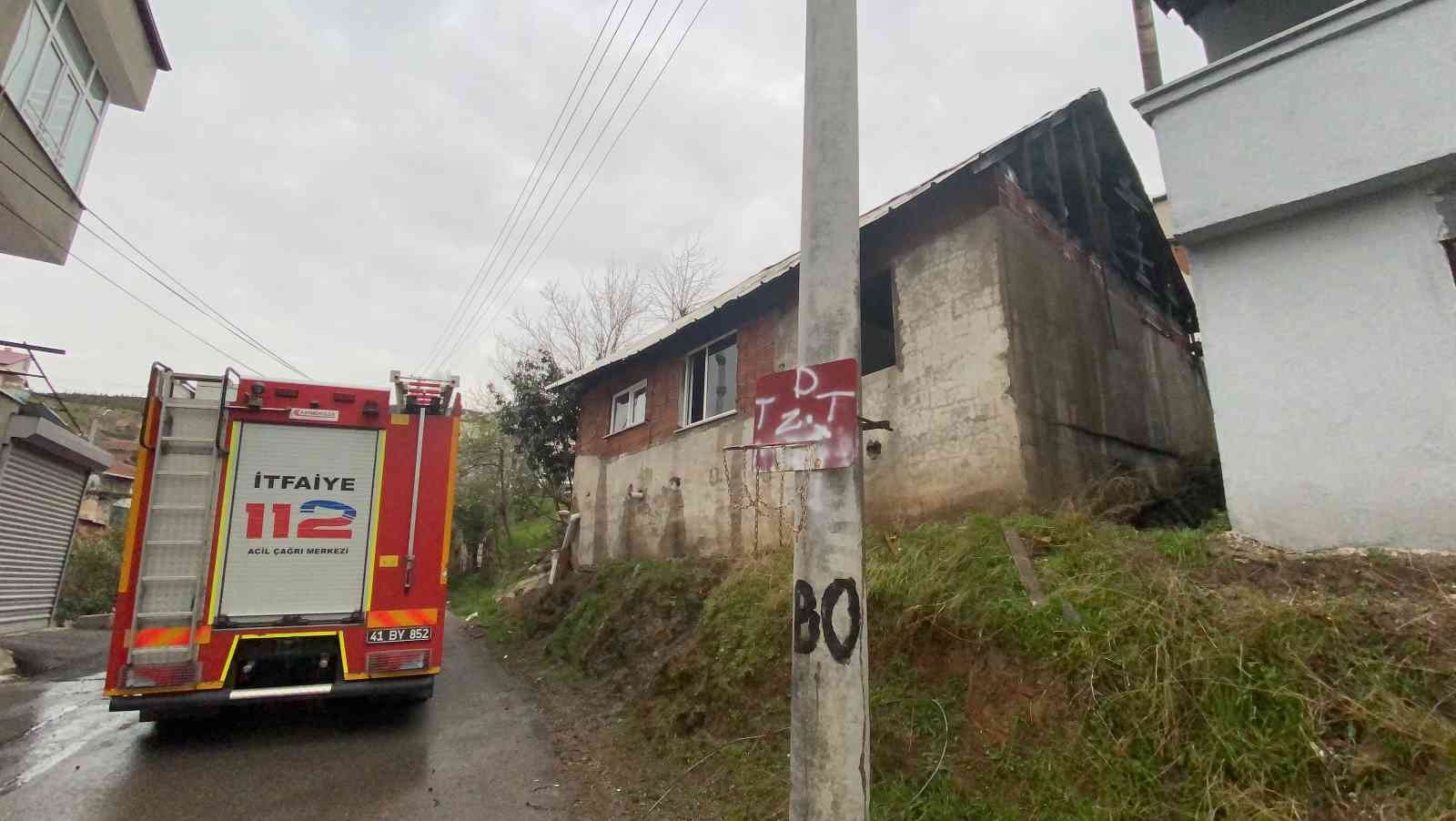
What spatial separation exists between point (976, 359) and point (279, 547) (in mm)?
6868

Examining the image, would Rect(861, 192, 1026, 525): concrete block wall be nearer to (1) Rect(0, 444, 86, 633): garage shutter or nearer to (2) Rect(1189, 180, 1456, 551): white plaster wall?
(2) Rect(1189, 180, 1456, 551): white plaster wall

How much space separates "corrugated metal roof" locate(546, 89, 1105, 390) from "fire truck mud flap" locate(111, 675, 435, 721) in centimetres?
578

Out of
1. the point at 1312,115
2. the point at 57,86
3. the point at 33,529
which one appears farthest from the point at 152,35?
the point at 1312,115

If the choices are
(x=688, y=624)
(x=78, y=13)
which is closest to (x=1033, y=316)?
(x=688, y=624)

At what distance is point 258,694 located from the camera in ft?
18.6

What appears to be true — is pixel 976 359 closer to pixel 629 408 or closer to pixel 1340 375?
pixel 1340 375

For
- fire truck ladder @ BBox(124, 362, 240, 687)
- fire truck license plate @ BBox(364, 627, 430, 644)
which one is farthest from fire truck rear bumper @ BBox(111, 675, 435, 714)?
fire truck license plate @ BBox(364, 627, 430, 644)

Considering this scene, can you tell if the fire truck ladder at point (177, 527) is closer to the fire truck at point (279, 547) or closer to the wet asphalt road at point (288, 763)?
the fire truck at point (279, 547)

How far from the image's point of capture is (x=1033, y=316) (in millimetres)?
7203

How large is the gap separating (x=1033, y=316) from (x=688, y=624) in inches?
198

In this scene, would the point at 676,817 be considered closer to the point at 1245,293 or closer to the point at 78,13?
the point at 1245,293

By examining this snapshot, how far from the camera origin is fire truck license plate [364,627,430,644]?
607 cm

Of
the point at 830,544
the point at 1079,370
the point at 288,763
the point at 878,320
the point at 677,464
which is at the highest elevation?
the point at 878,320

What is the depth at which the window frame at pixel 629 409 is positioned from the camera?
12.6 m
